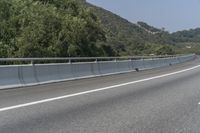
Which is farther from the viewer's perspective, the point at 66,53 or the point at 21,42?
the point at 66,53

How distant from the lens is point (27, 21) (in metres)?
48.0

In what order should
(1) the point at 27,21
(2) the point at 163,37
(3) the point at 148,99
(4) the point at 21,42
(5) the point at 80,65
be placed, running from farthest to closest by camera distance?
(2) the point at 163,37 < (1) the point at 27,21 < (4) the point at 21,42 < (5) the point at 80,65 < (3) the point at 148,99

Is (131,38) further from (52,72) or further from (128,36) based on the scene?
(52,72)

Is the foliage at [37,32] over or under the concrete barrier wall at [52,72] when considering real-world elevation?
over

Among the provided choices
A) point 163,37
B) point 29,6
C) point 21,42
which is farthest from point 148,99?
point 163,37

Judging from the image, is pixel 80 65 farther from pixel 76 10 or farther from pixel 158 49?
pixel 158 49

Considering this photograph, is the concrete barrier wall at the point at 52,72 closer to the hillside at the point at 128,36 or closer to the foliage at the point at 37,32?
the foliage at the point at 37,32

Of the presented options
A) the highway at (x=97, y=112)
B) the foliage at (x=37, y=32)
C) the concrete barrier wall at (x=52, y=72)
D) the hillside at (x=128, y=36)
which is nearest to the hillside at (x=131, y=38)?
the hillside at (x=128, y=36)

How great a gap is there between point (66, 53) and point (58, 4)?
16166mm

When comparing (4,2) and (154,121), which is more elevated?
(4,2)

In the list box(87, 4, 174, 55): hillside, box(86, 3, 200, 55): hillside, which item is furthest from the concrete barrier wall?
box(87, 4, 174, 55): hillside

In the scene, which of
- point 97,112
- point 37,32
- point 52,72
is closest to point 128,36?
point 37,32

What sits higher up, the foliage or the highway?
the foliage

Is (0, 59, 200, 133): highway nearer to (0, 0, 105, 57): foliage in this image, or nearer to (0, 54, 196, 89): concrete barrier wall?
(0, 54, 196, 89): concrete barrier wall
